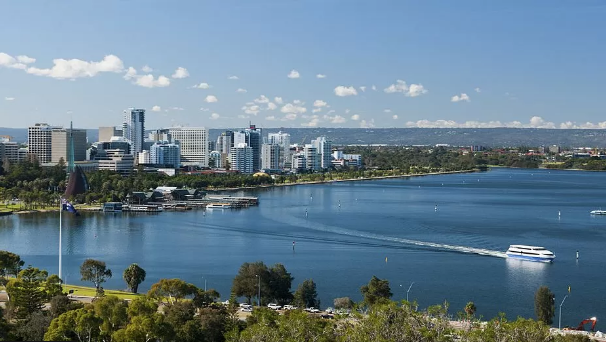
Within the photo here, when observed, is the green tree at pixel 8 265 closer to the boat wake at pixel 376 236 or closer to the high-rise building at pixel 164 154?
the boat wake at pixel 376 236

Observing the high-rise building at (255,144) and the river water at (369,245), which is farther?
the high-rise building at (255,144)

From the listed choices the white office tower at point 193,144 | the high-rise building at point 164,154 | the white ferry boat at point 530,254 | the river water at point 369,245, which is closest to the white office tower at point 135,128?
the white office tower at point 193,144

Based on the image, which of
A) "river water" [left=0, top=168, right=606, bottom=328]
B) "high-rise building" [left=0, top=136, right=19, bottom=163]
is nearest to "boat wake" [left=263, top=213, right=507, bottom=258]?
"river water" [left=0, top=168, right=606, bottom=328]

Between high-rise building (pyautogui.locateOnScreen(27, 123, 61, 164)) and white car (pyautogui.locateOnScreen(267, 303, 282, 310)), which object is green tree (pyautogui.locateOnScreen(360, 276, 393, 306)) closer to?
white car (pyautogui.locateOnScreen(267, 303, 282, 310))

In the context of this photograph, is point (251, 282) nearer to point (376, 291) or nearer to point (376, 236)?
point (376, 291)

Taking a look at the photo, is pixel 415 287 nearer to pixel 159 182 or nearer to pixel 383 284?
pixel 383 284
